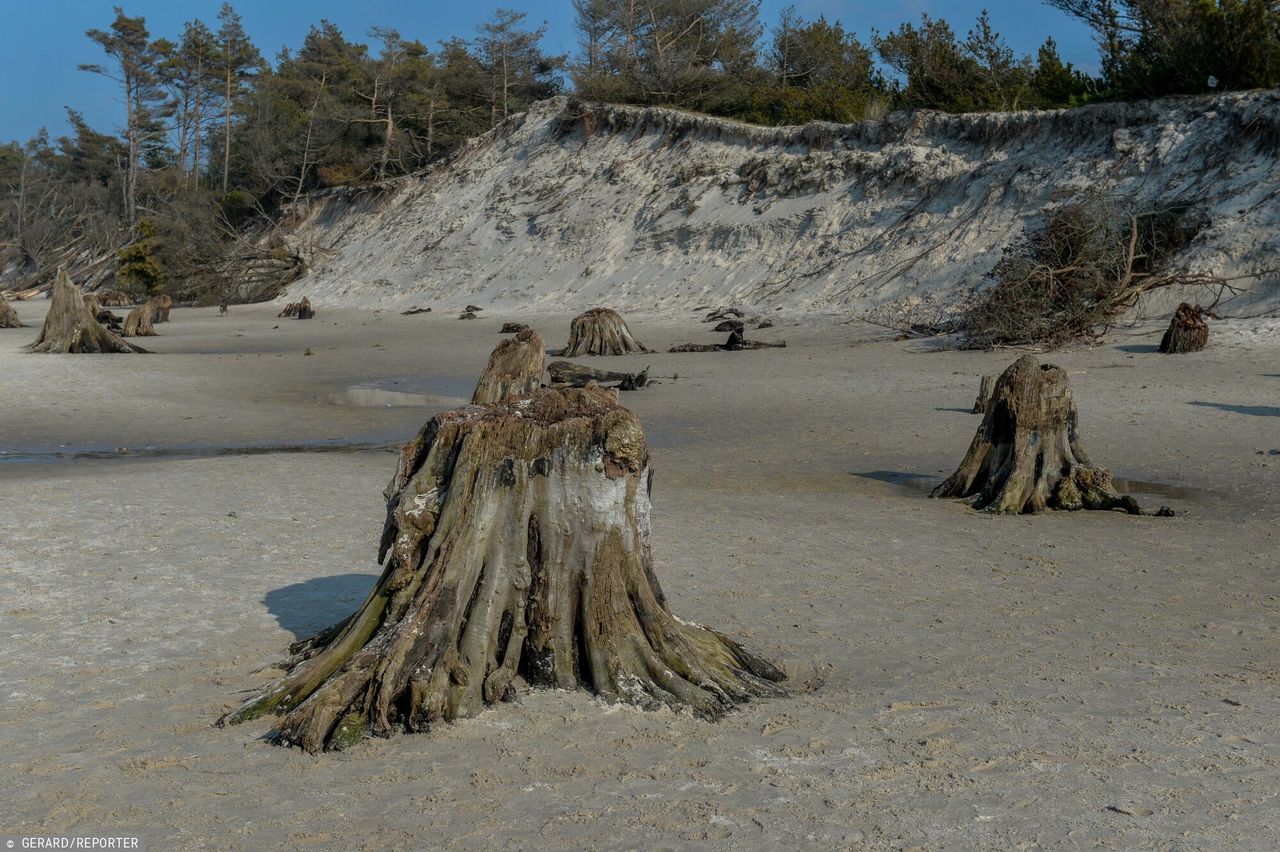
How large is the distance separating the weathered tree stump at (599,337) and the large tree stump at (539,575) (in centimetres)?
1525

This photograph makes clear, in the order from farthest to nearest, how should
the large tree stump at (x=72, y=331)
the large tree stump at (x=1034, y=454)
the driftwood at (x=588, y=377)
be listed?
the large tree stump at (x=72, y=331) → the driftwood at (x=588, y=377) → the large tree stump at (x=1034, y=454)

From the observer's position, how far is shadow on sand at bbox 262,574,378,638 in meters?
5.46

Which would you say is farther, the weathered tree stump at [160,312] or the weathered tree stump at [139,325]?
the weathered tree stump at [160,312]

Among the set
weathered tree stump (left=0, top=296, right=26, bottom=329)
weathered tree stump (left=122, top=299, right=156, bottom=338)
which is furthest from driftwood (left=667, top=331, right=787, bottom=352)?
weathered tree stump (left=0, top=296, right=26, bottom=329)

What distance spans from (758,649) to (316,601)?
7.03ft

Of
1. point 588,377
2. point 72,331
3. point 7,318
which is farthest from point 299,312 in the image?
point 588,377

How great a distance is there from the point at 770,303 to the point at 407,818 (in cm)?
2163

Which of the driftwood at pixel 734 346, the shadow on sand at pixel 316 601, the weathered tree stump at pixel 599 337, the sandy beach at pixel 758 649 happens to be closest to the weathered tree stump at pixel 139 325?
the weathered tree stump at pixel 599 337

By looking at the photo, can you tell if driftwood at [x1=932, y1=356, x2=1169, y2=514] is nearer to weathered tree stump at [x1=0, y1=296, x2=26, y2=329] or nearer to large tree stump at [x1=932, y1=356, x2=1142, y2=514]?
large tree stump at [x1=932, y1=356, x2=1142, y2=514]

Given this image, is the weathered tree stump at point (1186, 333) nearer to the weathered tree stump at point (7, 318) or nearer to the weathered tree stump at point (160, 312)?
the weathered tree stump at point (160, 312)

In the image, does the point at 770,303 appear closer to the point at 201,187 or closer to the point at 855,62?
the point at 855,62

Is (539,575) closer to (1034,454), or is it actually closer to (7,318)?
(1034,454)

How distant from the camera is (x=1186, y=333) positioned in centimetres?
1561

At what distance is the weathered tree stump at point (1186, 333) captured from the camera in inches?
613
